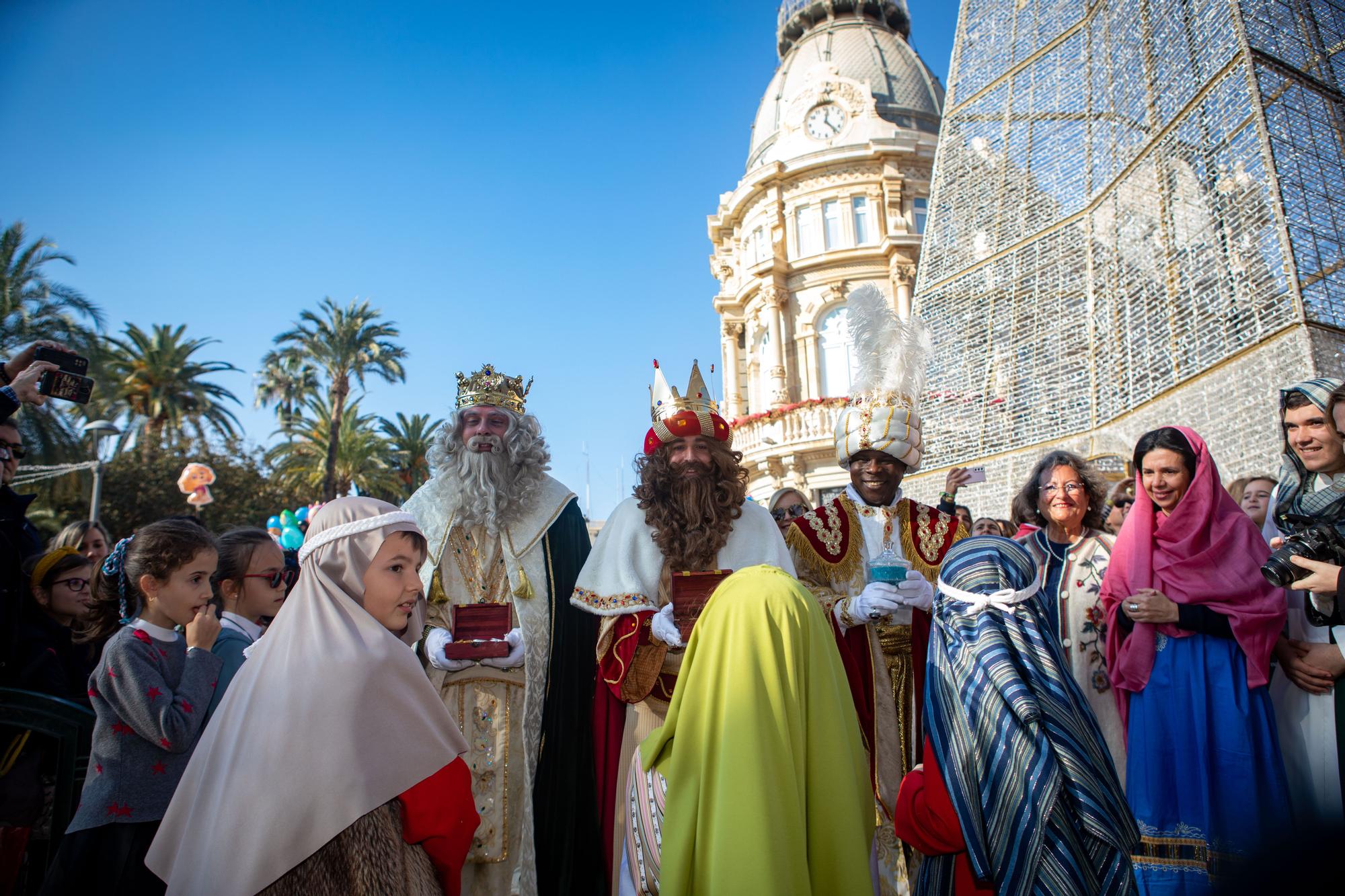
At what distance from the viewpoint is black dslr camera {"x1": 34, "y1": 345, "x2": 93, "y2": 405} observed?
3.64 m

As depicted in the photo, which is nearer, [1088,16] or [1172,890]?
[1172,890]

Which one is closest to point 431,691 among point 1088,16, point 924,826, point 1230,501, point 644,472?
point 924,826

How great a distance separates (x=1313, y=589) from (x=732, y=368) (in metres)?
26.3

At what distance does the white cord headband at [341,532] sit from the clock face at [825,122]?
2810 cm

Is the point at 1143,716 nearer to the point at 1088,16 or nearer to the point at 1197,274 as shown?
the point at 1197,274

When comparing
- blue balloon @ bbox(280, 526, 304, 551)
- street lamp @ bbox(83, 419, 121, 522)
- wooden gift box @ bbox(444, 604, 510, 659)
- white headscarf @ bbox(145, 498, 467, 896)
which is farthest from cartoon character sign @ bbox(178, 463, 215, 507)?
white headscarf @ bbox(145, 498, 467, 896)

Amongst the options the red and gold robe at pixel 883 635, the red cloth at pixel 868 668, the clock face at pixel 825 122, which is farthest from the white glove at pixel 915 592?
the clock face at pixel 825 122

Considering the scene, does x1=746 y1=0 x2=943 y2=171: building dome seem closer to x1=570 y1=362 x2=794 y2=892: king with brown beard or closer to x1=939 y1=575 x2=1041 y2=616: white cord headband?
x1=570 y1=362 x2=794 y2=892: king with brown beard

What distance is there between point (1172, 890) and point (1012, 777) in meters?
1.92

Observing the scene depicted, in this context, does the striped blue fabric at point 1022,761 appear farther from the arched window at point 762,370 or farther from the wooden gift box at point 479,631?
the arched window at point 762,370

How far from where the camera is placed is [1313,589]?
3.07 metres

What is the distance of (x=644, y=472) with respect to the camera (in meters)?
4.07

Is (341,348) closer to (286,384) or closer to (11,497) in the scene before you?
(286,384)

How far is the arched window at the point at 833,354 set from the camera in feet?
85.5
